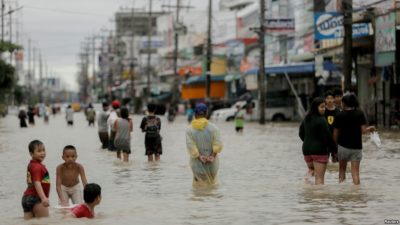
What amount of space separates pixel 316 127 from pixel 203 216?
365 cm

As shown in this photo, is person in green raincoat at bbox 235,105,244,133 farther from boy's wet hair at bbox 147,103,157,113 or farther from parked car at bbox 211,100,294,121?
boy's wet hair at bbox 147,103,157,113

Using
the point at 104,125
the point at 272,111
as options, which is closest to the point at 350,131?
the point at 104,125

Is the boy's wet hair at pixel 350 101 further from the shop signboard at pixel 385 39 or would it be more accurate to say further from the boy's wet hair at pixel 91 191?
the shop signboard at pixel 385 39

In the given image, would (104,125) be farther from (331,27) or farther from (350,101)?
(331,27)

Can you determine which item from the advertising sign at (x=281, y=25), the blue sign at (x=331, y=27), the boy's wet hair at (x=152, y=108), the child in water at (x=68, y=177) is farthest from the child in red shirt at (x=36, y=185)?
the advertising sign at (x=281, y=25)

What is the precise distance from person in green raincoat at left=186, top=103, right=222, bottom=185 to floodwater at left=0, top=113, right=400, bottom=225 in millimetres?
319

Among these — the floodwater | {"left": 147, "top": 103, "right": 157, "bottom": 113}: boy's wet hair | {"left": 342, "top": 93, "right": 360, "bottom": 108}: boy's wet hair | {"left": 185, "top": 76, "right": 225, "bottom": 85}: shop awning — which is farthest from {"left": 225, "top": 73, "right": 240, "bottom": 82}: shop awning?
{"left": 342, "top": 93, "right": 360, "bottom": 108}: boy's wet hair

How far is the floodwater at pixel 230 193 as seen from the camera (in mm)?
12664

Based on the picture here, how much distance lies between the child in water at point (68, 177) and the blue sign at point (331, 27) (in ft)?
96.4

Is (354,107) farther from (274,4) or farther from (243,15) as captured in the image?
(243,15)

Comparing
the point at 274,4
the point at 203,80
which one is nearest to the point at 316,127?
the point at 274,4

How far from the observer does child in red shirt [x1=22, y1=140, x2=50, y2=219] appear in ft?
37.0

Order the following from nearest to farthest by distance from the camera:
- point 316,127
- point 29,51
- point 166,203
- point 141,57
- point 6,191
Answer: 1. point 166,203
2. point 316,127
3. point 6,191
4. point 141,57
5. point 29,51

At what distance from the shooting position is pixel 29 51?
193m
